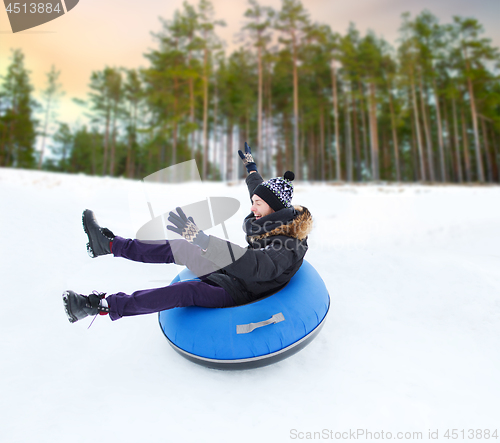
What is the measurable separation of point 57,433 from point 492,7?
2261 cm

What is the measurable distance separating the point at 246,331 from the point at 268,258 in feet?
1.62

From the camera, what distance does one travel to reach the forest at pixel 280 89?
50.3 ft

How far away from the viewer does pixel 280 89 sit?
19.4 m

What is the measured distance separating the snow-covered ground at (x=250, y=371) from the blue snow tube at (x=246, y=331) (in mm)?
189

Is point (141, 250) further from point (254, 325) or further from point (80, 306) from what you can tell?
point (254, 325)

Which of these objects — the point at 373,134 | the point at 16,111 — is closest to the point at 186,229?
the point at 373,134

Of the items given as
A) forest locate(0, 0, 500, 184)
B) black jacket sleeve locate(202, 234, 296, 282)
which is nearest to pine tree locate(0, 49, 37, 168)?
forest locate(0, 0, 500, 184)

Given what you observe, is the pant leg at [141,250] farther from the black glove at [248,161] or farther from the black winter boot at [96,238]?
the black glove at [248,161]

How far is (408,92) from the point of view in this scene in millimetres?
17766

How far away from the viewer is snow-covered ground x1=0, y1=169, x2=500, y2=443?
1529mm

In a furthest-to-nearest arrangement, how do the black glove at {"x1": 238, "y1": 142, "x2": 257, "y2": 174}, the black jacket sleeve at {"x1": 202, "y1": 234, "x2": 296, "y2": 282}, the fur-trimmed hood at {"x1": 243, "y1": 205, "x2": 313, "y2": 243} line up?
the black glove at {"x1": 238, "y1": 142, "x2": 257, "y2": 174} < the fur-trimmed hood at {"x1": 243, "y1": 205, "x2": 313, "y2": 243} < the black jacket sleeve at {"x1": 202, "y1": 234, "x2": 296, "y2": 282}

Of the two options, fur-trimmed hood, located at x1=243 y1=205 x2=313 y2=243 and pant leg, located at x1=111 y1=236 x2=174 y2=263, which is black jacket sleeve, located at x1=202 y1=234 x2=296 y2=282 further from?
pant leg, located at x1=111 y1=236 x2=174 y2=263

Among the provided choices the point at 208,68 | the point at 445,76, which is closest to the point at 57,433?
the point at 208,68

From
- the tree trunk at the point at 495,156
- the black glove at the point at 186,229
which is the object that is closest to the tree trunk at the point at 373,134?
the tree trunk at the point at 495,156
